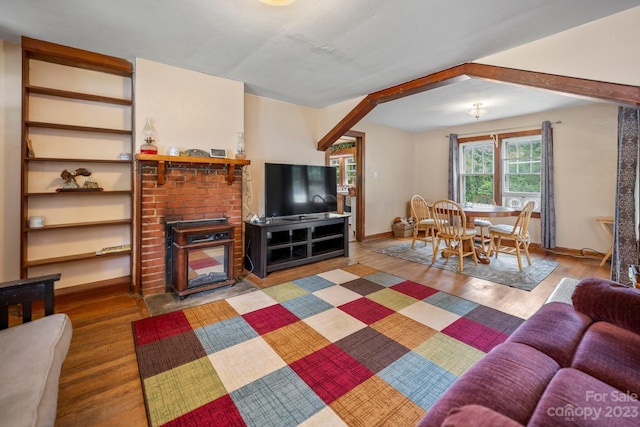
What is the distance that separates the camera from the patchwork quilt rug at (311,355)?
1.37 meters

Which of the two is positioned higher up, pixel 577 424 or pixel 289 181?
pixel 289 181

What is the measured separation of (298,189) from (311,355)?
2.42 meters

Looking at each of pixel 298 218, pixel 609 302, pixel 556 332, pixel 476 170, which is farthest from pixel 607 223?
pixel 298 218

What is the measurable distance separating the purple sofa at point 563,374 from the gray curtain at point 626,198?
2.49 metres

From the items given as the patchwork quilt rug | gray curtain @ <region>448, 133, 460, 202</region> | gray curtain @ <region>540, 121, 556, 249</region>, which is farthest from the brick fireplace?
gray curtain @ <region>540, 121, 556, 249</region>

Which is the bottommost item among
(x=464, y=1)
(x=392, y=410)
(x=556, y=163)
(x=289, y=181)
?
(x=392, y=410)

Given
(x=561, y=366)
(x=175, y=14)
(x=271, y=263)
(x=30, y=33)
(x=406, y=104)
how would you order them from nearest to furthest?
(x=561, y=366)
(x=175, y=14)
(x=30, y=33)
(x=271, y=263)
(x=406, y=104)

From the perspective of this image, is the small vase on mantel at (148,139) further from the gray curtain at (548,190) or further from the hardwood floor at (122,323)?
the gray curtain at (548,190)

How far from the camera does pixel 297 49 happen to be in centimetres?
249

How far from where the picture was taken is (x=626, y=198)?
302 centimetres

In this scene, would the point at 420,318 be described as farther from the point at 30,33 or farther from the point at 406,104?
the point at 30,33

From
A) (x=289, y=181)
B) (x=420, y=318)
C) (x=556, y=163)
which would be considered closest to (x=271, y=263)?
(x=289, y=181)

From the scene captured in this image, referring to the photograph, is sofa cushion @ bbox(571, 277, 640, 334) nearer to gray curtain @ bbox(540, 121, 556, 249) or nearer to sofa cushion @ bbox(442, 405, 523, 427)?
sofa cushion @ bbox(442, 405, 523, 427)

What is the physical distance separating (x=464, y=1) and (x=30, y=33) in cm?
338
